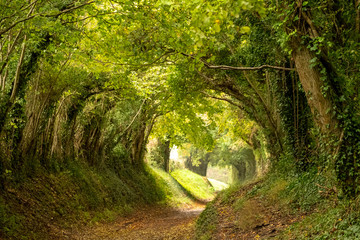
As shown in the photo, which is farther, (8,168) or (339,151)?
(8,168)

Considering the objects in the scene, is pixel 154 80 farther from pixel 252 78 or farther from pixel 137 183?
pixel 137 183

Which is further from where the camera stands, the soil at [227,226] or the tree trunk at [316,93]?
the soil at [227,226]

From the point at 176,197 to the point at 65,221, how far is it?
47.6 feet

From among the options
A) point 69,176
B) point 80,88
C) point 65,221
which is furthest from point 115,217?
point 80,88

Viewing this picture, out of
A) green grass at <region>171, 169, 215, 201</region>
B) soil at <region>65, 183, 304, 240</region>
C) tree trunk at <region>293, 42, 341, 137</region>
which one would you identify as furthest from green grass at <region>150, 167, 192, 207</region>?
tree trunk at <region>293, 42, 341, 137</region>

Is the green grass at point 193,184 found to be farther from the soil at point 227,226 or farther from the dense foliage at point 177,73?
the soil at point 227,226

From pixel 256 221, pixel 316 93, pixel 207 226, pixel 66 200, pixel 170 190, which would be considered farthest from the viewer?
pixel 170 190

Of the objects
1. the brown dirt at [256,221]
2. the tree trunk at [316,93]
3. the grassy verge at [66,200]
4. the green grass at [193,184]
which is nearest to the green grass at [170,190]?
the grassy verge at [66,200]

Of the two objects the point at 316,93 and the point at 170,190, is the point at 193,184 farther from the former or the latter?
the point at 316,93

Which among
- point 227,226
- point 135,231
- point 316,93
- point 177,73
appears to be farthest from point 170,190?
point 316,93

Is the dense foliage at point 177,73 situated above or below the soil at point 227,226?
above

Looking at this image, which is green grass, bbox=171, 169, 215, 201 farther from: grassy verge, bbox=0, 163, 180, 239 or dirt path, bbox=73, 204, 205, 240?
dirt path, bbox=73, 204, 205, 240

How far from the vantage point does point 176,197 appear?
24516 millimetres

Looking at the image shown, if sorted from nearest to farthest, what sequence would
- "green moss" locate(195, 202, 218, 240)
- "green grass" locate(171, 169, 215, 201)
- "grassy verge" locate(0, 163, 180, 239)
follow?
"grassy verge" locate(0, 163, 180, 239) < "green moss" locate(195, 202, 218, 240) < "green grass" locate(171, 169, 215, 201)
